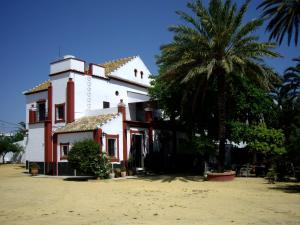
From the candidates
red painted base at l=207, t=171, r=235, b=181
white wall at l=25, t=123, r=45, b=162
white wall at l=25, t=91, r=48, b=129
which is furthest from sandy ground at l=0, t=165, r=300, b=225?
white wall at l=25, t=91, r=48, b=129

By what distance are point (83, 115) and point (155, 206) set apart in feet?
65.0

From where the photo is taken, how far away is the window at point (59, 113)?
104 feet

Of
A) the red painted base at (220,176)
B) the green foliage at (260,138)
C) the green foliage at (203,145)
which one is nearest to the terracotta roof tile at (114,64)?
the green foliage at (203,145)

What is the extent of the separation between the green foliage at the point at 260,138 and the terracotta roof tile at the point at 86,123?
360 inches

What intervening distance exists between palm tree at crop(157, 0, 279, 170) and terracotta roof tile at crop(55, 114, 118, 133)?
287 inches

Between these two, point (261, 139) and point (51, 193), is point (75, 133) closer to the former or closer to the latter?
A: point (51, 193)

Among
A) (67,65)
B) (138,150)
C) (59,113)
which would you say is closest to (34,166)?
(59,113)

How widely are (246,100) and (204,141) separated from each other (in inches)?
170

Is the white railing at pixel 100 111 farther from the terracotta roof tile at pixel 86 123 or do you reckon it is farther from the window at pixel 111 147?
the window at pixel 111 147

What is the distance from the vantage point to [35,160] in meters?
33.1

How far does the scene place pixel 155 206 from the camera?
13.2m

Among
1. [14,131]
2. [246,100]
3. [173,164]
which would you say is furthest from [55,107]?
[14,131]

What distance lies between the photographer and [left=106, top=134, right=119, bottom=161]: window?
28378mm

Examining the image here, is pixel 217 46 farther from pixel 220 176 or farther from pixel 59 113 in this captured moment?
pixel 59 113
